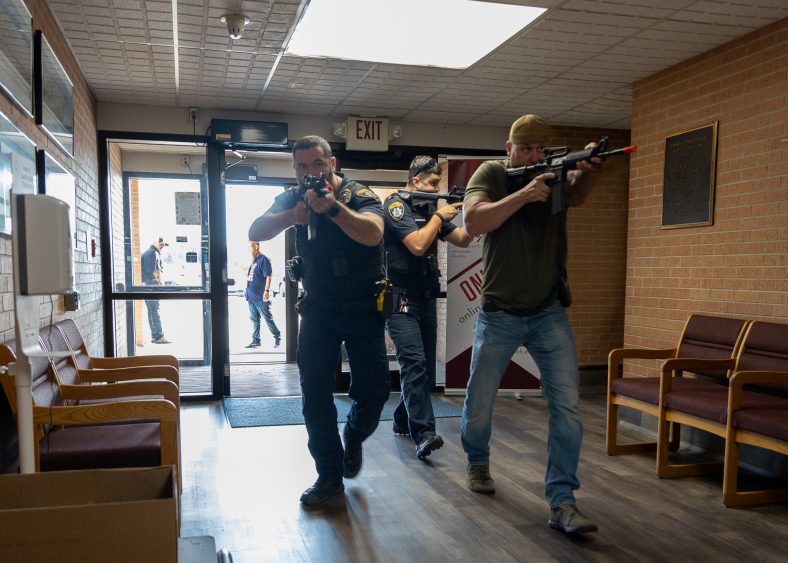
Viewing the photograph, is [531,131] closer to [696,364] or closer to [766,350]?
[696,364]

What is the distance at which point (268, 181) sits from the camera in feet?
24.2

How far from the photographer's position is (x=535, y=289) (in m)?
2.53

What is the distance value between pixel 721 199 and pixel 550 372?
205 cm

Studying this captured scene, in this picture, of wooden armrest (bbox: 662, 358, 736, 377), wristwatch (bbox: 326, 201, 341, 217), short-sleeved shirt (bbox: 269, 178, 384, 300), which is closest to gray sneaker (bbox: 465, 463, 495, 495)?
short-sleeved shirt (bbox: 269, 178, 384, 300)

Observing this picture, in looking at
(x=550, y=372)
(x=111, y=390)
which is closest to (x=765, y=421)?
(x=550, y=372)

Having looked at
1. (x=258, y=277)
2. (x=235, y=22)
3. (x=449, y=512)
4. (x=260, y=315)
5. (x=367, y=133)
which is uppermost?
(x=235, y=22)

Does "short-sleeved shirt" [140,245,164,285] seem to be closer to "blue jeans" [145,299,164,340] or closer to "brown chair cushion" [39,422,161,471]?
"blue jeans" [145,299,164,340]

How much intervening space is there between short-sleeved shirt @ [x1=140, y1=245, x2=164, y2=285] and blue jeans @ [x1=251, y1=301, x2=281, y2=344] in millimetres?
2760

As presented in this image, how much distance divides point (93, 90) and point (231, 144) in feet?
3.49

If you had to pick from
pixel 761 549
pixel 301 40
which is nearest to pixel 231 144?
pixel 301 40

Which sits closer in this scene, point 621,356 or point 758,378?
point 758,378

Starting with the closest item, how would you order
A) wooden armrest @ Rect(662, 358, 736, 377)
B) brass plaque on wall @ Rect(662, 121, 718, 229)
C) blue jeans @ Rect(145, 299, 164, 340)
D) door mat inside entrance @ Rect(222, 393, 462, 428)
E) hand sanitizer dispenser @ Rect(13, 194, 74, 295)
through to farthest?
hand sanitizer dispenser @ Rect(13, 194, 74, 295)
wooden armrest @ Rect(662, 358, 736, 377)
brass plaque on wall @ Rect(662, 121, 718, 229)
door mat inside entrance @ Rect(222, 393, 462, 428)
blue jeans @ Rect(145, 299, 164, 340)

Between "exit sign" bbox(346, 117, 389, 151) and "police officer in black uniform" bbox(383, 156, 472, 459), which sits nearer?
"police officer in black uniform" bbox(383, 156, 472, 459)

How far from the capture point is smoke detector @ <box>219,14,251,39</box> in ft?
10.6
